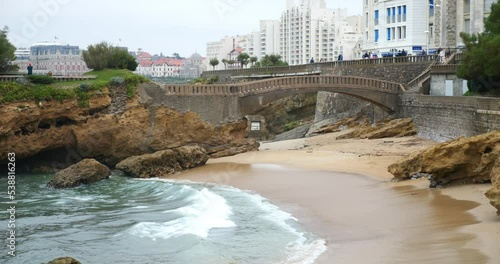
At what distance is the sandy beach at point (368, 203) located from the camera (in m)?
16.7

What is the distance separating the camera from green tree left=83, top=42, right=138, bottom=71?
1816 inches

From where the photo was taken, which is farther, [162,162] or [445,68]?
[445,68]

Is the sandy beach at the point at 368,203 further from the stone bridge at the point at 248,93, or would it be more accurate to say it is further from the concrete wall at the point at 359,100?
the concrete wall at the point at 359,100

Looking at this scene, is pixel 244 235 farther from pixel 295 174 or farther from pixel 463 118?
pixel 463 118

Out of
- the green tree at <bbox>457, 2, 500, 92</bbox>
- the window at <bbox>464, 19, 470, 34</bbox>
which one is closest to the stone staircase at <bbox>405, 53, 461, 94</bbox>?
the window at <bbox>464, 19, 470, 34</bbox>

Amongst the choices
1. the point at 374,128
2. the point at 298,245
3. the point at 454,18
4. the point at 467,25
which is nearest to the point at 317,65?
the point at 454,18

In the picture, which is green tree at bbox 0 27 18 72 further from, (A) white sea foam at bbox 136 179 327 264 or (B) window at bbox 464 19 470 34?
(B) window at bbox 464 19 470 34

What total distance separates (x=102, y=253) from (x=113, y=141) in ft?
64.9

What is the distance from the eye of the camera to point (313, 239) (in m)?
19.4

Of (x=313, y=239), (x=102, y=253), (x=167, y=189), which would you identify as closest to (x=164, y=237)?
(x=102, y=253)

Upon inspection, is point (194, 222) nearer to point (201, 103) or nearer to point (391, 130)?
point (201, 103)

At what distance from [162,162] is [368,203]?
581 inches

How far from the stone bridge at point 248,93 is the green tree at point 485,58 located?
20.6 feet

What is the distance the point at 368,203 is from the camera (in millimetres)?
23531
